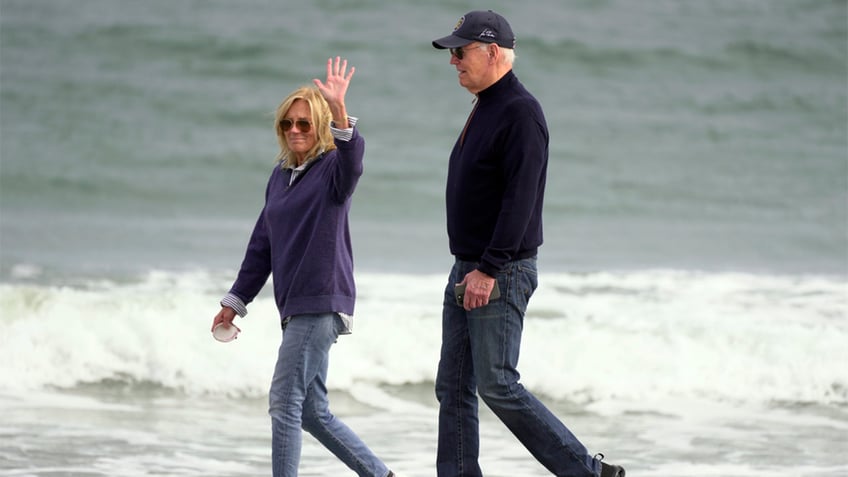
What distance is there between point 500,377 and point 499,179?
68 centimetres

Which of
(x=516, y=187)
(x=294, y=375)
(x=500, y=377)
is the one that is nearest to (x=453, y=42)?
(x=516, y=187)

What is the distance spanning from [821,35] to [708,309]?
16662 millimetres

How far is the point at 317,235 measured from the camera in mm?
3992

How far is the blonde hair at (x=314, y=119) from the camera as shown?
4.10 meters

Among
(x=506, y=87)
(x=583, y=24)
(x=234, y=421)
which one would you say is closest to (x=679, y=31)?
(x=583, y=24)

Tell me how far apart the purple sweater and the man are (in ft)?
1.26

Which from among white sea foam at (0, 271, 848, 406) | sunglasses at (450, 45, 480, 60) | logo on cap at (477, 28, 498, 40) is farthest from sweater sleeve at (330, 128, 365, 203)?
white sea foam at (0, 271, 848, 406)

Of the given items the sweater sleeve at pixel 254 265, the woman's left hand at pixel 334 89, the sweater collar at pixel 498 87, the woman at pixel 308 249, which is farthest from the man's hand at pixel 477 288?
the sweater sleeve at pixel 254 265

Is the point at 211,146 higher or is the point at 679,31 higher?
the point at 679,31

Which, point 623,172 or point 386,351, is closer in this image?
point 386,351

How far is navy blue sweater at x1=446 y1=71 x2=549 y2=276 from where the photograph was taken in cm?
375

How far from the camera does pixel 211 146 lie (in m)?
19.3

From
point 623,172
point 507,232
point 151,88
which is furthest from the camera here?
point 151,88

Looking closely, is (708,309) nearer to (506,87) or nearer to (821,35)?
(506,87)
